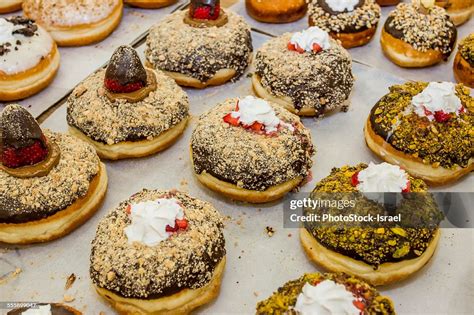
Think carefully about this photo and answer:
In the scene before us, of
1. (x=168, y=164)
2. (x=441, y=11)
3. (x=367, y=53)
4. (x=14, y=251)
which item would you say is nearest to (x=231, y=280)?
(x=168, y=164)

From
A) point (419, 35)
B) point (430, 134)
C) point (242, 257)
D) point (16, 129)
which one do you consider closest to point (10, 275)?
point (16, 129)

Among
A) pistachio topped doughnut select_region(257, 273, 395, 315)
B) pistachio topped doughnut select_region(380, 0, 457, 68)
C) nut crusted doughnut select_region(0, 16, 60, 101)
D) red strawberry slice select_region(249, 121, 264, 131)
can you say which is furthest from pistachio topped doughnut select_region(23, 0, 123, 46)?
pistachio topped doughnut select_region(257, 273, 395, 315)

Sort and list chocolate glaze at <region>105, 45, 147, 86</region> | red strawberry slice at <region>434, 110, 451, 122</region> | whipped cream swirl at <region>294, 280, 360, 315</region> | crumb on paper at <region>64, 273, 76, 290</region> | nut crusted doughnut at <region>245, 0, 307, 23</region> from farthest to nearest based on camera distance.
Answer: nut crusted doughnut at <region>245, 0, 307, 23</region> → chocolate glaze at <region>105, 45, 147, 86</region> → red strawberry slice at <region>434, 110, 451, 122</region> → crumb on paper at <region>64, 273, 76, 290</region> → whipped cream swirl at <region>294, 280, 360, 315</region>

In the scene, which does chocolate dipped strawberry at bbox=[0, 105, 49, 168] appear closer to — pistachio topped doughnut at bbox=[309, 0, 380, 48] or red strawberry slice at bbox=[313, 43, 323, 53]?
red strawberry slice at bbox=[313, 43, 323, 53]

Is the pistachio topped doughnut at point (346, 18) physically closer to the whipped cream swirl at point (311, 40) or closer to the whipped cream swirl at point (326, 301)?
the whipped cream swirl at point (311, 40)

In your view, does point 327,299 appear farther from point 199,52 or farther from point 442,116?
point 199,52

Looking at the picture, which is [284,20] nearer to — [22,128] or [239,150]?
[239,150]
